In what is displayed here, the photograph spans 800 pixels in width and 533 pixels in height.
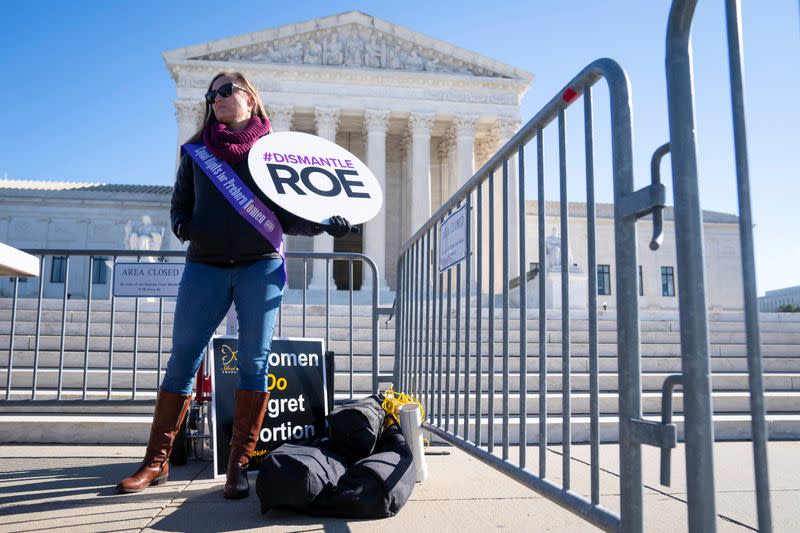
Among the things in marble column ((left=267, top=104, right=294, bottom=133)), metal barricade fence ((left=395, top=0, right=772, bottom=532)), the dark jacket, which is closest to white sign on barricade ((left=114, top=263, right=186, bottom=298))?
the dark jacket

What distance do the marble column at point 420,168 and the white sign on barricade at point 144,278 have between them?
22.5 meters

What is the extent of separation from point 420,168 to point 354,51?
22.6 ft

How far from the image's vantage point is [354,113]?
94.8 ft

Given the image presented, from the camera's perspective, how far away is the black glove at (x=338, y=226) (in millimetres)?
3039

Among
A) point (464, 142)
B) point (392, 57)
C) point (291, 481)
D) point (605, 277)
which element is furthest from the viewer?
point (605, 277)

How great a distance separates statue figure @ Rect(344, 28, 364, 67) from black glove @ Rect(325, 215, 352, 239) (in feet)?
92.0

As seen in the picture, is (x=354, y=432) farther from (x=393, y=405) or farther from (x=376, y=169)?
(x=376, y=169)

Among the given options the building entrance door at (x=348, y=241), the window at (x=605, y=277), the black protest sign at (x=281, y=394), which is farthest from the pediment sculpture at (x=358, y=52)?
the black protest sign at (x=281, y=394)

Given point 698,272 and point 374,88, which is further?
point 374,88

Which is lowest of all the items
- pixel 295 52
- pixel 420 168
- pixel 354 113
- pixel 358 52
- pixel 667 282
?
pixel 667 282

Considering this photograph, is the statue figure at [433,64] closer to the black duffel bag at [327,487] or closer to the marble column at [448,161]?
the marble column at [448,161]

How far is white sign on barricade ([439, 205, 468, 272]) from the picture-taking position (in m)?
3.04

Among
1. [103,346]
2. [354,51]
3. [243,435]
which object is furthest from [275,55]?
[243,435]

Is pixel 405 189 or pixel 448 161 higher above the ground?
pixel 448 161
